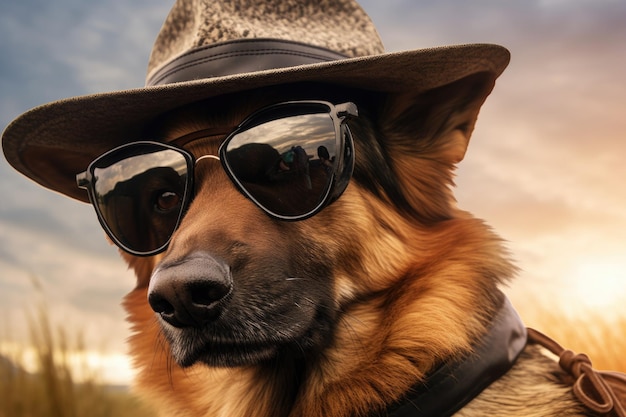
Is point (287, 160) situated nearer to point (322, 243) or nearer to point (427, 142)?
point (322, 243)

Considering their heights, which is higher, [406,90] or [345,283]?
[406,90]

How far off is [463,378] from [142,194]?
1690mm

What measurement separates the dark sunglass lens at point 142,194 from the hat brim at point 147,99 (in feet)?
0.76

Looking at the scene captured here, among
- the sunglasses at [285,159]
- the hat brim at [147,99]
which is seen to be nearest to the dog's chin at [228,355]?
the sunglasses at [285,159]

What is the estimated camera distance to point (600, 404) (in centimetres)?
246

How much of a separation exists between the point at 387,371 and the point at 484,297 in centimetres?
54

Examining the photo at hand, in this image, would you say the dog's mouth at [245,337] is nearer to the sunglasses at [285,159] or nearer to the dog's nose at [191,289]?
the dog's nose at [191,289]

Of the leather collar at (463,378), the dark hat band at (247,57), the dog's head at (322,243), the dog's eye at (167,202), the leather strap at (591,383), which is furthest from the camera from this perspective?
the dog's eye at (167,202)

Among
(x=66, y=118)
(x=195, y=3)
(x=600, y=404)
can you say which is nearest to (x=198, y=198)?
(x=66, y=118)

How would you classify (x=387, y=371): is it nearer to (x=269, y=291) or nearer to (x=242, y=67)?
(x=269, y=291)

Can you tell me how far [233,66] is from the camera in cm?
267

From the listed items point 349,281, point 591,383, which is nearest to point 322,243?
point 349,281

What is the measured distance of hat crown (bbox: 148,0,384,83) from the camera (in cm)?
276

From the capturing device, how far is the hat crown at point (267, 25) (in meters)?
2.76
